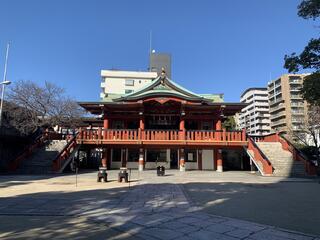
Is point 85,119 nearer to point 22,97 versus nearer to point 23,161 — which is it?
point 22,97

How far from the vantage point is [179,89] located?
2628 cm

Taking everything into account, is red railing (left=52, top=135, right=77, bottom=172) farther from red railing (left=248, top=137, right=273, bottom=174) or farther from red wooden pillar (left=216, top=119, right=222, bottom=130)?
red railing (left=248, top=137, right=273, bottom=174)

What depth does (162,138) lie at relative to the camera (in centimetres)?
2323


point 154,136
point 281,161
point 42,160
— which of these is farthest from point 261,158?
point 42,160

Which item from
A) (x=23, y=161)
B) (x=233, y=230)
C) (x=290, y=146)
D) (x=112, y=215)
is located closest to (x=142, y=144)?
(x=23, y=161)

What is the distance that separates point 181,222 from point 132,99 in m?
18.3

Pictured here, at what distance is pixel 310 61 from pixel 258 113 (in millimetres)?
97826

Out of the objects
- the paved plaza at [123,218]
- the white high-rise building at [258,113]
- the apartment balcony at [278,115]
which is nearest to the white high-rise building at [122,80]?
the apartment balcony at [278,115]

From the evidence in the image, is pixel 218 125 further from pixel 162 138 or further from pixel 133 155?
pixel 133 155

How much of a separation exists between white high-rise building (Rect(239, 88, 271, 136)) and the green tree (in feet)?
305

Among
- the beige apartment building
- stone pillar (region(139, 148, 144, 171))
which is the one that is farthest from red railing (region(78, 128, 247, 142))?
the beige apartment building

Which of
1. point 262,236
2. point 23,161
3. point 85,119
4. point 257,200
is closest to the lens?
point 262,236

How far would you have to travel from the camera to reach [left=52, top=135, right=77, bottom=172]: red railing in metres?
20.0

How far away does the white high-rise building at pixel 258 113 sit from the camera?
100 m
